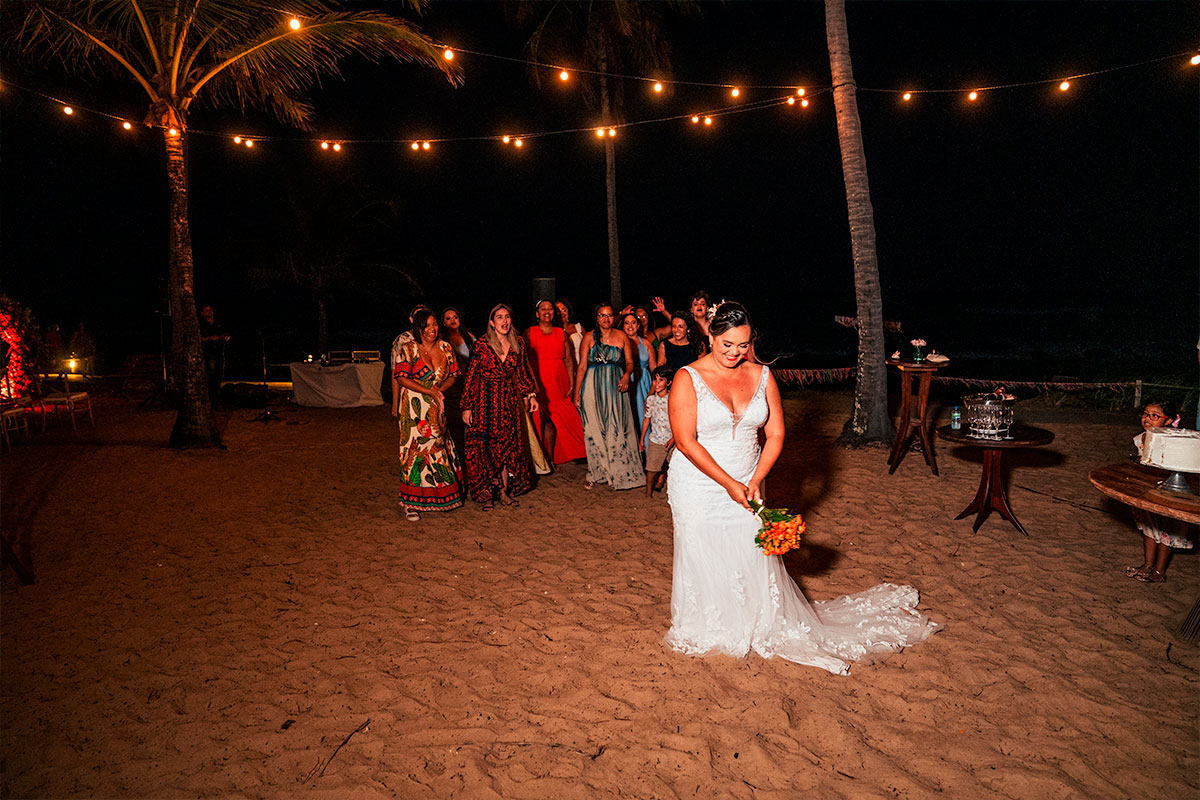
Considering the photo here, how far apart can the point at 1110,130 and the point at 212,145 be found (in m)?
40.0

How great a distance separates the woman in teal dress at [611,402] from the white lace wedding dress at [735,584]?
335cm

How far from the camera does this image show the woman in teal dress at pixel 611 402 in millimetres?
A: 7203

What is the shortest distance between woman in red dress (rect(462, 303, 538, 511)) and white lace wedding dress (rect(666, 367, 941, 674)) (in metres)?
3.03

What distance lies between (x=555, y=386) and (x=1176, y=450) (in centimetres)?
564

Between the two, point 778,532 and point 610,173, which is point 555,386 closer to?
point 778,532

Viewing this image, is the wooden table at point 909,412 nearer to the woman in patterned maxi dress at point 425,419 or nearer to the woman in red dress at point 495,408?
the woman in red dress at point 495,408

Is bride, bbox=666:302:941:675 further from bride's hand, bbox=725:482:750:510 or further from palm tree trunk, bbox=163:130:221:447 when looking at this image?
palm tree trunk, bbox=163:130:221:447

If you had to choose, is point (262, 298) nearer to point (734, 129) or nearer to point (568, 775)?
point (734, 129)

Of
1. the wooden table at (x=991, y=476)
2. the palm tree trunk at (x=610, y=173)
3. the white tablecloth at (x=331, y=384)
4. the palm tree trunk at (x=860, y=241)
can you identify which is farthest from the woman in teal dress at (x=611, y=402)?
the palm tree trunk at (x=610, y=173)

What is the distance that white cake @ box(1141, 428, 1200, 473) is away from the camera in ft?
11.7

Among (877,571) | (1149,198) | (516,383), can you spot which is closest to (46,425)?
(516,383)

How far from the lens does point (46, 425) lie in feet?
36.4

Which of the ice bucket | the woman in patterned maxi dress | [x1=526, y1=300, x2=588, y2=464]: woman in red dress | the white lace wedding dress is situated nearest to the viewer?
the white lace wedding dress

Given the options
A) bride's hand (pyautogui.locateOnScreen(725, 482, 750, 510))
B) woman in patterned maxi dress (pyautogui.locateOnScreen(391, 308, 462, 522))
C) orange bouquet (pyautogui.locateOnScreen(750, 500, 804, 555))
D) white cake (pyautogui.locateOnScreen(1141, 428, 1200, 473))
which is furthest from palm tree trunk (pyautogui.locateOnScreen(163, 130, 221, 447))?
white cake (pyautogui.locateOnScreen(1141, 428, 1200, 473))
